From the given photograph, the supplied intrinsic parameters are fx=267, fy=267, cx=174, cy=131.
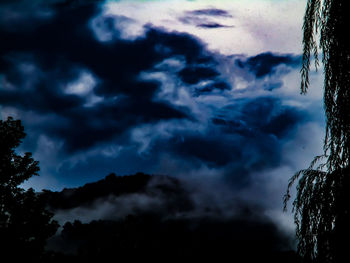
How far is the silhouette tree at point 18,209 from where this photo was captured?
9.05m

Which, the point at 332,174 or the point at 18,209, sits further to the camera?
the point at 18,209

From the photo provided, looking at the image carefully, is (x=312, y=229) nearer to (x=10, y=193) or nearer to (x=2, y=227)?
(x=2, y=227)

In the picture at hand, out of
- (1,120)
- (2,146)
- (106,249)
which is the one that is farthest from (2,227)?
(106,249)

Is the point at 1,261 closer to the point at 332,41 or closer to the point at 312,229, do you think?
the point at 312,229

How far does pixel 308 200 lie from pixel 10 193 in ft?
33.6

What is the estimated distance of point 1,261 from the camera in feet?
28.3

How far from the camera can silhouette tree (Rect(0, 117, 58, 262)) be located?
29.7ft

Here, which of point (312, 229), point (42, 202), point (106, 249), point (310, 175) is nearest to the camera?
point (312, 229)

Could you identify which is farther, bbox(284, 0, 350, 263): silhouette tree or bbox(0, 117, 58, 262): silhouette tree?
bbox(0, 117, 58, 262): silhouette tree

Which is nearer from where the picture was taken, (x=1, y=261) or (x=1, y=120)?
(x=1, y=261)

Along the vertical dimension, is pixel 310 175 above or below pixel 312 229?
above

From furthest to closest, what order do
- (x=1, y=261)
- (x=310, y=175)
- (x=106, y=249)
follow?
(x=106, y=249) < (x=1, y=261) < (x=310, y=175)

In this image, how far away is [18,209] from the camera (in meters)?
9.57

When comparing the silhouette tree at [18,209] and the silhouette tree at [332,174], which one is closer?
the silhouette tree at [332,174]
